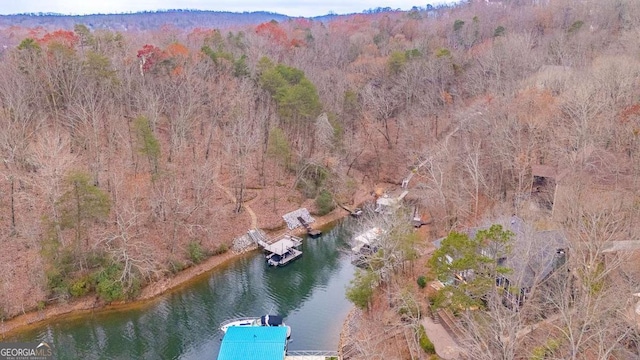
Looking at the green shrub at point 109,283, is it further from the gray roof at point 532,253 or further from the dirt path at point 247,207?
the gray roof at point 532,253

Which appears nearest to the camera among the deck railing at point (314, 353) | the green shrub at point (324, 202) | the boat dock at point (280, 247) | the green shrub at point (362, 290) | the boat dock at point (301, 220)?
the deck railing at point (314, 353)

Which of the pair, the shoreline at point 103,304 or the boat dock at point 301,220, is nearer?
the shoreline at point 103,304

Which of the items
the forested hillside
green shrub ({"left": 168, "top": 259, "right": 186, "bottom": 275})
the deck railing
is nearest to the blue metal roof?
the deck railing

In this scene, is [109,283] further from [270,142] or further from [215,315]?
[270,142]

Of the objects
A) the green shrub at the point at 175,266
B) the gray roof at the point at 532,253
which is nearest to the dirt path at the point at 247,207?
the green shrub at the point at 175,266

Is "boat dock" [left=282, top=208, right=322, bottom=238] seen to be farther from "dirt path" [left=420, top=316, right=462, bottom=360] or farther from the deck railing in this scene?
"dirt path" [left=420, top=316, right=462, bottom=360]

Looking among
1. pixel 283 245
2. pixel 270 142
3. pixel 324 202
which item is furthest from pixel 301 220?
pixel 270 142
